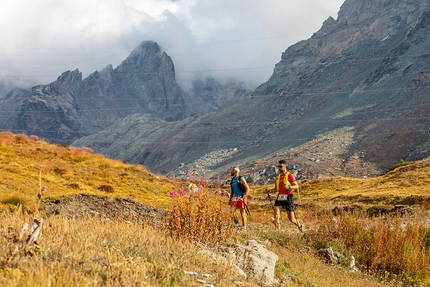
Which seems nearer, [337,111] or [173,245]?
[173,245]

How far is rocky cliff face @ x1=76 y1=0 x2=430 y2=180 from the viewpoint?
7522cm

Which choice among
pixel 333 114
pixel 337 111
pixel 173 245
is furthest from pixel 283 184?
pixel 337 111

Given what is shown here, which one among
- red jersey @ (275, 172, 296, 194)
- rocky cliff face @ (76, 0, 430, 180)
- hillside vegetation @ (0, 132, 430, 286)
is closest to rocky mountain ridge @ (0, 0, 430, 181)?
rocky cliff face @ (76, 0, 430, 180)

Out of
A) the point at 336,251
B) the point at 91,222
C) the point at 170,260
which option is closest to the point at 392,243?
the point at 336,251

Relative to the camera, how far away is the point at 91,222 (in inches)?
220

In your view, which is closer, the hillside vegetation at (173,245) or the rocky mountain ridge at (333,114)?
the hillside vegetation at (173,245)

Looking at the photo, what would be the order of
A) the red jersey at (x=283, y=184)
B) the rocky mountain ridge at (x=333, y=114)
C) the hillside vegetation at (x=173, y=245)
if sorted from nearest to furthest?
the hillside vegetation at (x=173, y=245) < the red jersey at (x=283, y=184) < the rocky mountain ridge at (x=333, y=114)

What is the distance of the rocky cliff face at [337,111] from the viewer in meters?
75.2

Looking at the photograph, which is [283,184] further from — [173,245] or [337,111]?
[337,111]

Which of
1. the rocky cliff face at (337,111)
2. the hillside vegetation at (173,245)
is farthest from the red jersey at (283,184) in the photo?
the rocky cliff face at (337,111)

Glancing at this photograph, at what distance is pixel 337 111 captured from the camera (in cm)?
10750

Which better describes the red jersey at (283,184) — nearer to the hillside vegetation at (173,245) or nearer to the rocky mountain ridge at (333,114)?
the hillside vegetation at (173,245)

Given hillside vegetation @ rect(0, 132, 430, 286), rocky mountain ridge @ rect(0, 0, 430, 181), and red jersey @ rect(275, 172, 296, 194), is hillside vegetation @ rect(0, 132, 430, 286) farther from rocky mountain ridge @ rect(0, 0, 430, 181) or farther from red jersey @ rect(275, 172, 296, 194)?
rocky mountain ridge @ rect(0, 0, 430, 181)

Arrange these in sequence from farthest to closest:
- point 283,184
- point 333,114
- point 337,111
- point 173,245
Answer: point 337,111 → point 333,114 → point 283,184 → point 173,245
